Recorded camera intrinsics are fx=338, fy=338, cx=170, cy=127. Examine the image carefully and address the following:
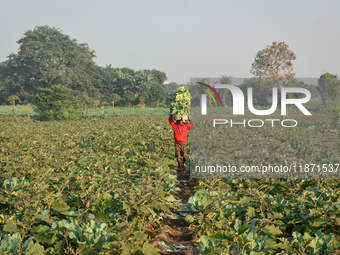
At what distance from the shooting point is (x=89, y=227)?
10.3 ft

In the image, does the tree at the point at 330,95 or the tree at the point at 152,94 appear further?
the tree at the point at 152,94

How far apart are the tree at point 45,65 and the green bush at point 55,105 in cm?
3354

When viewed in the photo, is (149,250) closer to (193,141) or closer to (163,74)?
(193,141)

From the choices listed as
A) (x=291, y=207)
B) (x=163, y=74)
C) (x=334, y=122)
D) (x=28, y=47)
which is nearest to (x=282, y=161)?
(x=291, y=207)

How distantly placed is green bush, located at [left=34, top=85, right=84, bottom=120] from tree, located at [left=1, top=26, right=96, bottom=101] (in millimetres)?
33537

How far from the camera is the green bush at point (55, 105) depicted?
29781 mm

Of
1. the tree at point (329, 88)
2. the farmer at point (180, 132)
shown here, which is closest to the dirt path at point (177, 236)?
the farmer at point (180, 132)

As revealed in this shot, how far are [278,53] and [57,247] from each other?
29832mm

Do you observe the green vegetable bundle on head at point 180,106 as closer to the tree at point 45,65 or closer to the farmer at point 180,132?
the farmer at point 180,132

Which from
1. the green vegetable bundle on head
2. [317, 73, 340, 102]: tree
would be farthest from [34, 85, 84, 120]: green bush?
the green vegetable bundle on head

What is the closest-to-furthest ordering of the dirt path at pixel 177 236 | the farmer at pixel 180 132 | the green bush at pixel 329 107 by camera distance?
the dirt path at pixel 177 236 → the farmer at pixel 180 132 → the green bush at pixel 329 107

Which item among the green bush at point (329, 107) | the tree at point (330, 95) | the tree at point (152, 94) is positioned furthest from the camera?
the tree at point (152, 94)

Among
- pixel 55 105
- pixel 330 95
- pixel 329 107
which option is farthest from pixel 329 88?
pixel 55 105

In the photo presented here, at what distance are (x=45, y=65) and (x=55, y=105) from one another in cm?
3906
